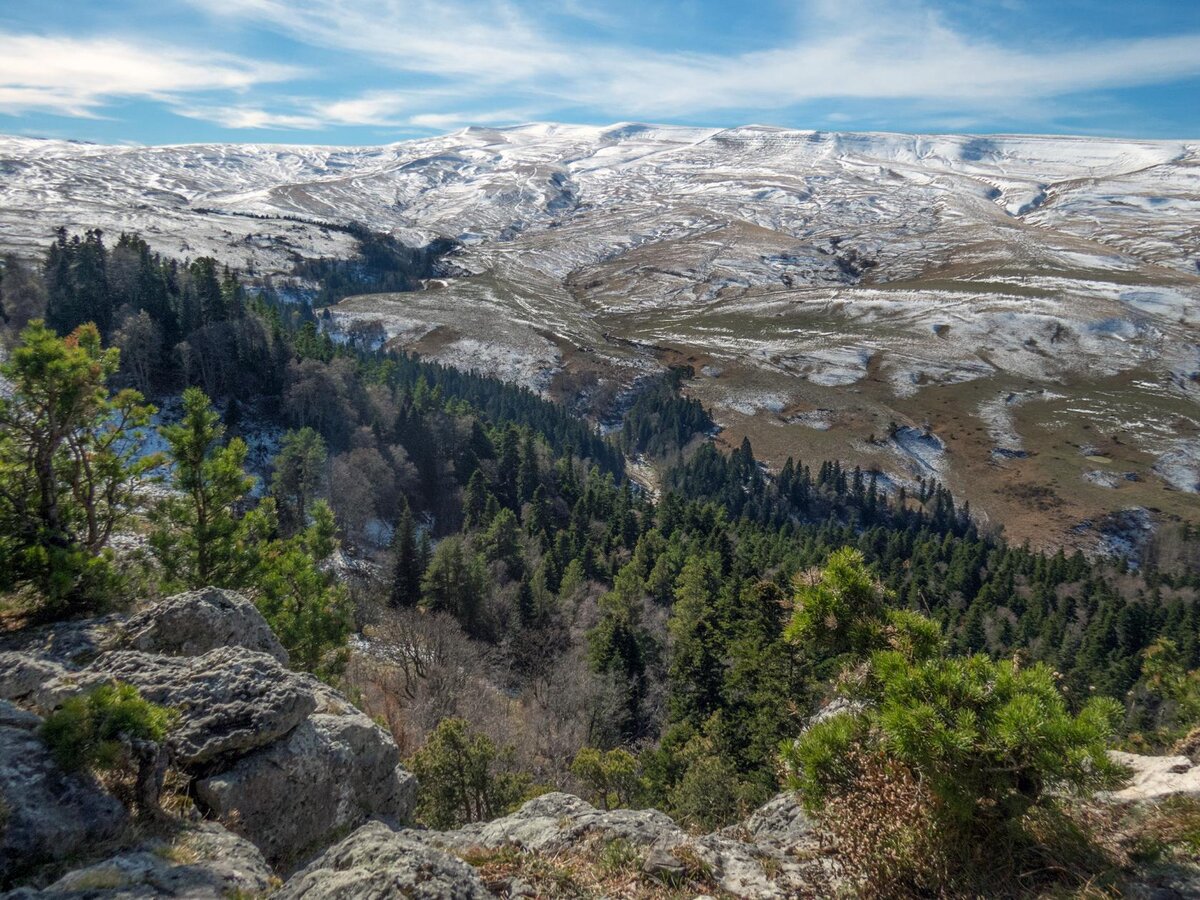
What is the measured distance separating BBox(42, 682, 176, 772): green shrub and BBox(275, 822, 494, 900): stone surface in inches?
110

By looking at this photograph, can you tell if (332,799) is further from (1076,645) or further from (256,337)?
(256,337)

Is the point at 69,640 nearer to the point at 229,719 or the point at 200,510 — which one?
the point at 229,719

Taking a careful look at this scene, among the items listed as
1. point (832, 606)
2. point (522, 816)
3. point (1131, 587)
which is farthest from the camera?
point (1131, 587)

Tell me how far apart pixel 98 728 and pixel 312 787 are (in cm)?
430

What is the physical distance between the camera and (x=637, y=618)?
6384 cm

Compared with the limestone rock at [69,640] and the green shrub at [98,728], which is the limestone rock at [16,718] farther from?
the limestone rock at [69,640]

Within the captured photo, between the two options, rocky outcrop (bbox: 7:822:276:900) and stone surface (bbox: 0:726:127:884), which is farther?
stone surface (bbox: 0:726:127:884)

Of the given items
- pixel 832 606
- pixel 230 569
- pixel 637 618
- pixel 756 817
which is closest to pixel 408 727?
pixel 230 569

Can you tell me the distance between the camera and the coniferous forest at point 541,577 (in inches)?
282

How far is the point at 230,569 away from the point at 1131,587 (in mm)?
128534

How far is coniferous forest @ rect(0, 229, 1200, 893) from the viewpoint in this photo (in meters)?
7.16

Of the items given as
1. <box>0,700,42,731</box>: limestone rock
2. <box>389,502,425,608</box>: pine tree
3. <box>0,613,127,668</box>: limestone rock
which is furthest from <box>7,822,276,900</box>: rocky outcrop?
<box>389,502,425,608</box>: pine tree

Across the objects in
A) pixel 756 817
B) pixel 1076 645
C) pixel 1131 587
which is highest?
pixel 756 817

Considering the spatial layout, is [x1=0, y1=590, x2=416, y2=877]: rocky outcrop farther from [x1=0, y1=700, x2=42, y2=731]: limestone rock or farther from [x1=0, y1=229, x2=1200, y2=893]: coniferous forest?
[x1=0, y1=229, x2=1200, y2=893]: coniferous forest
